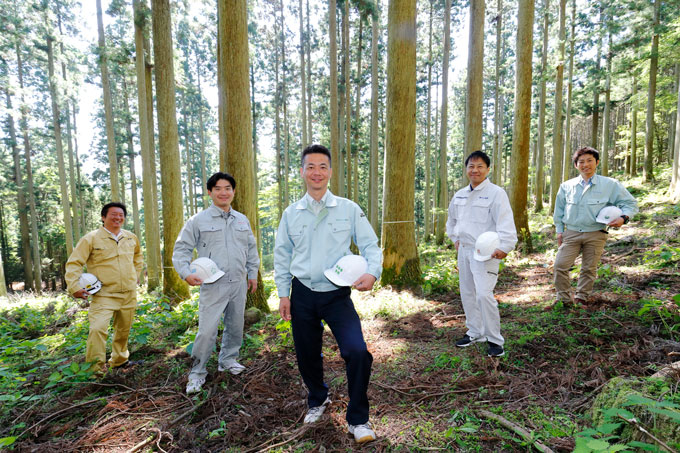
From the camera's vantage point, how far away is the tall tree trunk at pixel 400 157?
6008 millimetres

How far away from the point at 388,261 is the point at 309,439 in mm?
4204

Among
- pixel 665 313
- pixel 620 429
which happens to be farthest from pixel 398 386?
pixel 665 313

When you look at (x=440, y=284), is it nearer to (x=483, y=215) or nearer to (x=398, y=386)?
(x=483, y=215)

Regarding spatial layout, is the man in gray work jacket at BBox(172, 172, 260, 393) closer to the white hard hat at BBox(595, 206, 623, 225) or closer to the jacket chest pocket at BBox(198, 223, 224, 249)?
Answer: the jacket chest pocket at BBox(198, 223, 224, 249)

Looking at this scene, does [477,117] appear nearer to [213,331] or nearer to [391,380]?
[391,380]

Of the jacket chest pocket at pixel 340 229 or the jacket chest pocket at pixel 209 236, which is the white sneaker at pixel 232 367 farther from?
the jacket chest pocket at pixel 340 229

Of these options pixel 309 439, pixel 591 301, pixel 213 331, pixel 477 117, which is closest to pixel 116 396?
pixel 213 331

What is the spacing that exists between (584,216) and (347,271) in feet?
12.5

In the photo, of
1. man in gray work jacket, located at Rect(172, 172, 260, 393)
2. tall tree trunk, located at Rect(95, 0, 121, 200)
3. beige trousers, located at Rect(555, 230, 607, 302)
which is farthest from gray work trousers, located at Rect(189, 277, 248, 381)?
tall tree trunk, located at Rect(95, 0, 121, 200)

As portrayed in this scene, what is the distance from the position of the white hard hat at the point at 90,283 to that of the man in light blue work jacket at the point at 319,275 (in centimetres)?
278

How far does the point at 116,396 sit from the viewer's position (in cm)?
335

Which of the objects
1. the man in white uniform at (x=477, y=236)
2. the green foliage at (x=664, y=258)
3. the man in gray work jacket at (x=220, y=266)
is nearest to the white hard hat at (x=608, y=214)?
the man in white uniform at (x=477, y=236)

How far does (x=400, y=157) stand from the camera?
245 inches

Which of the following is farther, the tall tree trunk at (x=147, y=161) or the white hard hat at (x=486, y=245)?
the tall tree trunk at (x=147, y=161)
